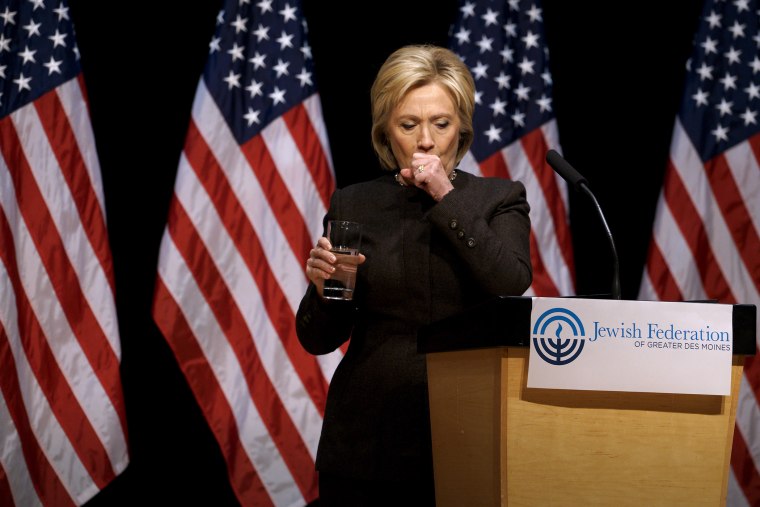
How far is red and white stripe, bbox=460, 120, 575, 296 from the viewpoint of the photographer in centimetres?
350

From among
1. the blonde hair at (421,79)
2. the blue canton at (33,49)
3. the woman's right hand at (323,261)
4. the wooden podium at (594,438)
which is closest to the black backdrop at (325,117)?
the blue canton at (33,49)

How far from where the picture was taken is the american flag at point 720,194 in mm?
3453

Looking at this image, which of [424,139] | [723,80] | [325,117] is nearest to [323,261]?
[424,139]

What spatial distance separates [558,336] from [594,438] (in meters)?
0.13

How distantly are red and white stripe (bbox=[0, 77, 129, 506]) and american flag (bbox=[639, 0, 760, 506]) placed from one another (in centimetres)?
226

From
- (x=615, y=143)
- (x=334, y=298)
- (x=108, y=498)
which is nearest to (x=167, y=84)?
(x=108, y=498)

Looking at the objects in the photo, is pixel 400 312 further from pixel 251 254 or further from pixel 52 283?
pixel 52 283

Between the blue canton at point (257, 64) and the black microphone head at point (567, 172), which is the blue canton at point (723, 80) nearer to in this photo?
the blue canton at point (257, 64)

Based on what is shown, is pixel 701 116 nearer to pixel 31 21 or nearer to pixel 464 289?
pixel 464 289

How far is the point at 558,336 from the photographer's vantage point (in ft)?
3.24

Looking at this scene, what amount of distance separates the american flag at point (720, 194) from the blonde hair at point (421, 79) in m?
2.08

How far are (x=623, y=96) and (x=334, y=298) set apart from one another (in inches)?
111

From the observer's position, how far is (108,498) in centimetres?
332

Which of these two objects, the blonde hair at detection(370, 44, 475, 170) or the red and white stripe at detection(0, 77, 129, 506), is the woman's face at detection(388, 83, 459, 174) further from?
Result: the red and white stripe at detection(0, 77, 129, 506)
